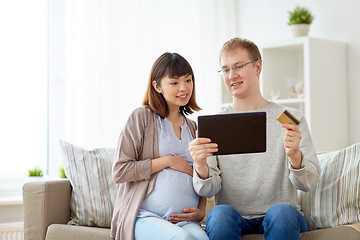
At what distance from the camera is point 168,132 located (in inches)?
75.7

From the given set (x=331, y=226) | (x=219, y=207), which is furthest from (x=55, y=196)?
(x=331, y=226)

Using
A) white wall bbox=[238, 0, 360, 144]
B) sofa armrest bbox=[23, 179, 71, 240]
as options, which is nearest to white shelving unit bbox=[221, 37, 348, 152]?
white wall bbox=[238, 0, 360, 144]

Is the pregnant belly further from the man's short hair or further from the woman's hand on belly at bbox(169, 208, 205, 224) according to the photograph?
the man's short hair

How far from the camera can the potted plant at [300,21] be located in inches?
124

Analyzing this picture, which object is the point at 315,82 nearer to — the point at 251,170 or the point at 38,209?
the point at 251,170

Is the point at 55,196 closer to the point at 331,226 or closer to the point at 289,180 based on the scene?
the point at 289,180

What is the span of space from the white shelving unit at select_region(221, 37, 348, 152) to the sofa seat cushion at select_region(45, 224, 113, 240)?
1.57 metres

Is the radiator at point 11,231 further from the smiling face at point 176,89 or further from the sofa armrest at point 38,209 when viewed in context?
the smiling face at point 176,89

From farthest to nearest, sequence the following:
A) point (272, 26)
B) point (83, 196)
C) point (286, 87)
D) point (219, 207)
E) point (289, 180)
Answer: point (272, 26)
point (286, 87)
point (83, 196)
point (289, 180)
point (219, 207)

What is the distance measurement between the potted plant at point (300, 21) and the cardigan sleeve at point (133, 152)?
161cm

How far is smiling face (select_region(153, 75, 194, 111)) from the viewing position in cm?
189

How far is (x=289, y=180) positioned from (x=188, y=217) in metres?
0.41

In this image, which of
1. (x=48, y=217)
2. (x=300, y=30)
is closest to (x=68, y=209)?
(x=48, y=217)

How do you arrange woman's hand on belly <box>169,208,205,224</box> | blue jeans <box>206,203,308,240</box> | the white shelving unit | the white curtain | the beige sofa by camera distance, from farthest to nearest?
the white curtain
the white shelving unit
the beige sofa
woman's hand on belly <box>169,208,205,224</box>
blue jeans <box>206,203,308,240</box>
